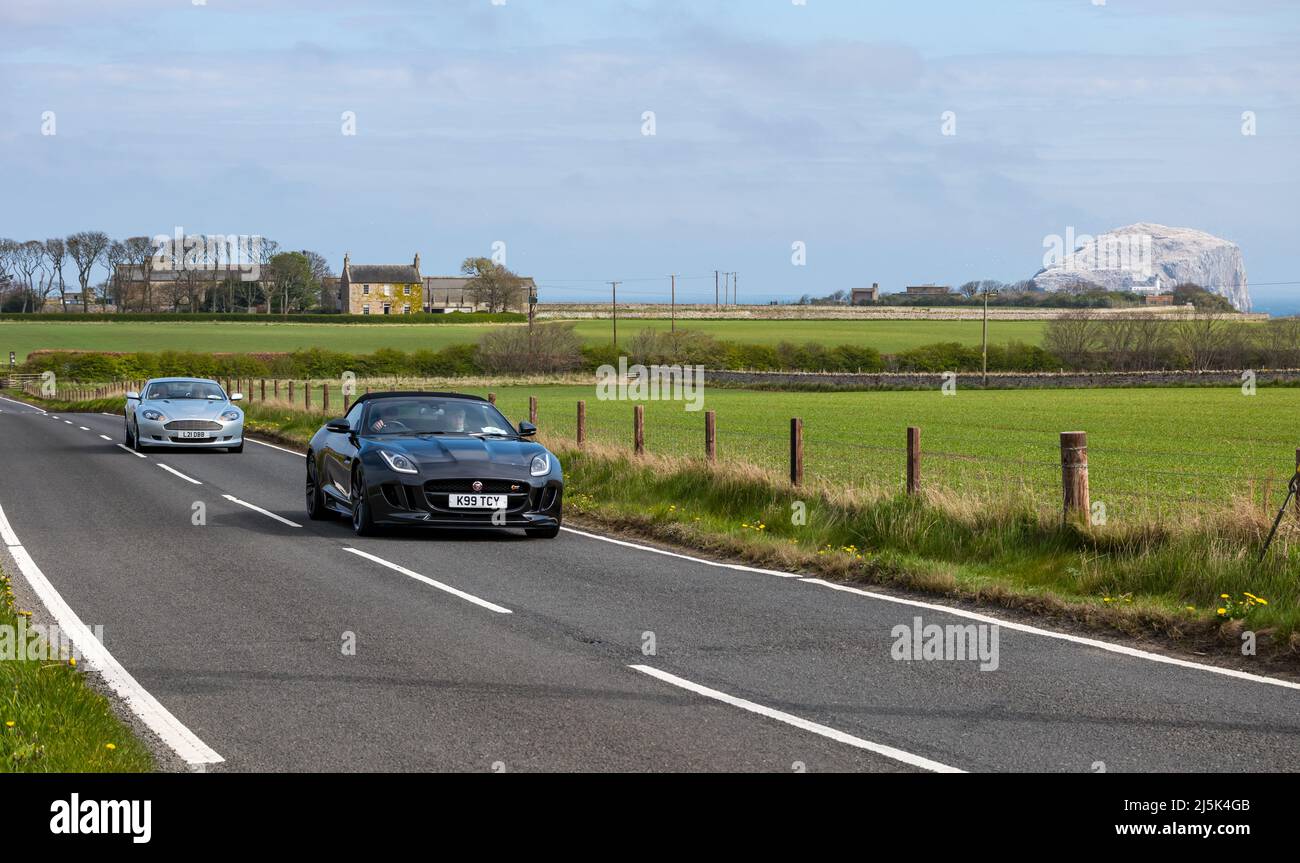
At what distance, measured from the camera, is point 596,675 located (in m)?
7.96

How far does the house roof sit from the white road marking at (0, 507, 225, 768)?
167 m

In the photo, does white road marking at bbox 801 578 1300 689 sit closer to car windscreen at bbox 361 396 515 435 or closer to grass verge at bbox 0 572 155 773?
car windscreen at bbox 361 396 515 435

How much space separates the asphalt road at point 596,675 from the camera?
20.7 feet

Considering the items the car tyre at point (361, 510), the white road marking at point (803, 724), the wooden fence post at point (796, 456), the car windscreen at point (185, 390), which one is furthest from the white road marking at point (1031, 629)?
the car windscreen at point (185, 390)

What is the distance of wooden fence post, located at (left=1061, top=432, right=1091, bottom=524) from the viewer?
11.9m

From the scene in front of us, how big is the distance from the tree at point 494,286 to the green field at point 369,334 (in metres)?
14.7

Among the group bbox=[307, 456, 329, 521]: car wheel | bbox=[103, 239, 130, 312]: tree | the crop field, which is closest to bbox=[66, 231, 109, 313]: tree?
bbox=[103, 239, 130, 312]: tree

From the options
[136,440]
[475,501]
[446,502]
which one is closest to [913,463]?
[475,501]

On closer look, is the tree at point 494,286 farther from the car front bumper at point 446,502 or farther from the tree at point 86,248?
the car front bumper at point 446,502

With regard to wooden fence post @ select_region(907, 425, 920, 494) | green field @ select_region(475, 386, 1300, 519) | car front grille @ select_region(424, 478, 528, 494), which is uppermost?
wooden fence post @ select_region(907, 425, 920, 494)

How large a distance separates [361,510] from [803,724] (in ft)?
29.1

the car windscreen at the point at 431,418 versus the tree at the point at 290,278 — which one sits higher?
the tree at the point at 290,278

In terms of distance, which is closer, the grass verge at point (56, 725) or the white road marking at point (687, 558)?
the grass verge at point (56, 725)

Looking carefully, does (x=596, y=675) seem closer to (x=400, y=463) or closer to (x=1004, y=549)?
(x=1004, y=549)
